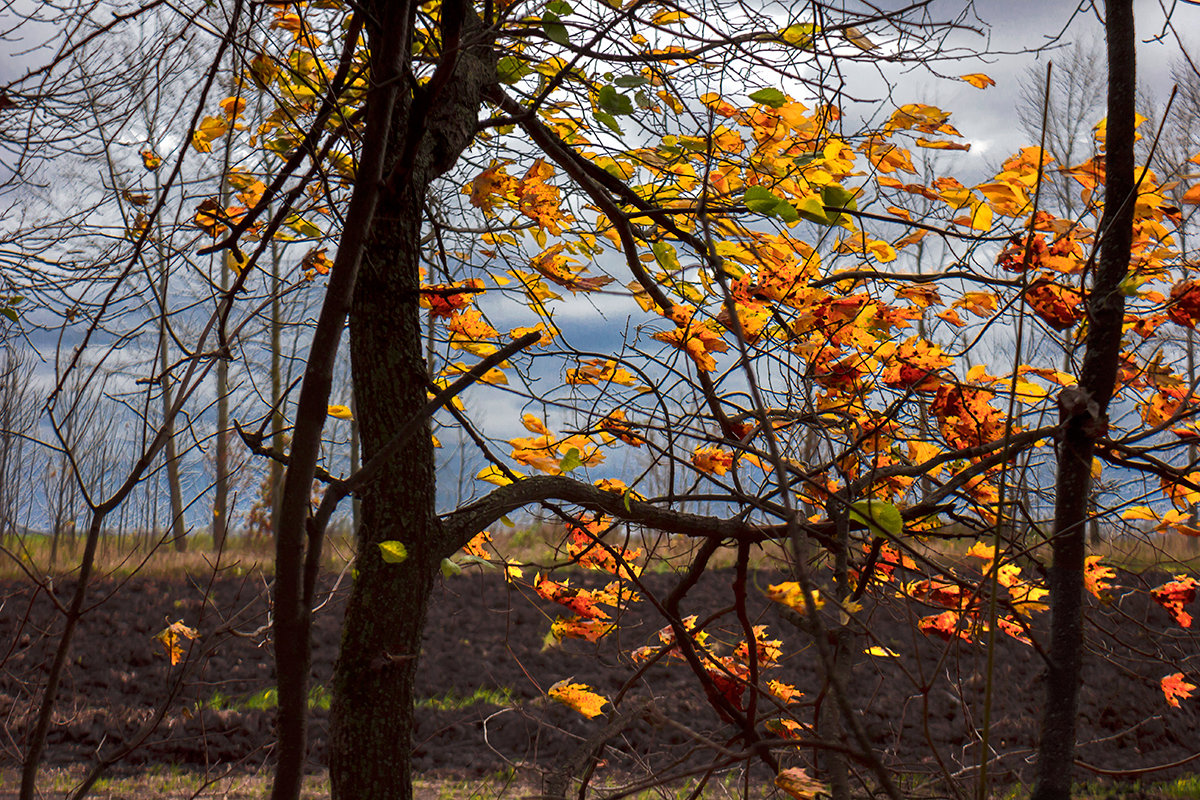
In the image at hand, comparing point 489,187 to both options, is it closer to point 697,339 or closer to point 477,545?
point 697,339

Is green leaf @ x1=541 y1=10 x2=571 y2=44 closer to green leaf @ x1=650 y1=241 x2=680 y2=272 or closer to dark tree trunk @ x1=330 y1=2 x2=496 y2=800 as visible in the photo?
dark tree trunk @ x1=330 y1=2 x2=496 y2=800

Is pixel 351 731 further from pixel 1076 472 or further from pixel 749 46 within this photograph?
pixel 749 46

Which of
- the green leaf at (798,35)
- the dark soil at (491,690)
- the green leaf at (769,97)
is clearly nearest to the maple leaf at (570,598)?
the green leaf at (769,97)

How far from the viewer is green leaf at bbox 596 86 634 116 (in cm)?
148

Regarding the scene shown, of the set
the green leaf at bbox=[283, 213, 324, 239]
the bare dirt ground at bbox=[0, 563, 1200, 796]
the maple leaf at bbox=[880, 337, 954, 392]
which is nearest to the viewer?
the maple leaf at bbox=[880, 337, 954, 392]

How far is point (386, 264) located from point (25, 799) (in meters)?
1.44

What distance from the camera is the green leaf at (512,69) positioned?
2105 millimetres

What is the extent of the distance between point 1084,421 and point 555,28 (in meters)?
1.22

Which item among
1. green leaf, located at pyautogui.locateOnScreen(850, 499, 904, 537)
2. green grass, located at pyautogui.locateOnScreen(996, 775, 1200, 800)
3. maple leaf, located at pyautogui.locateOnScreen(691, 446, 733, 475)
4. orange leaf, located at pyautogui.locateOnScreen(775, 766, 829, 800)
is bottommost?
green grass, located at pyautogui.locateOnScreen(996, 775, 1200, 800)

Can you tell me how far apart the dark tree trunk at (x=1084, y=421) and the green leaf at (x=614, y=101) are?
34.6 inches

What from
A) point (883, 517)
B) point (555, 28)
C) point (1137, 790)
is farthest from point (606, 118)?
Result: point (1137, 790)

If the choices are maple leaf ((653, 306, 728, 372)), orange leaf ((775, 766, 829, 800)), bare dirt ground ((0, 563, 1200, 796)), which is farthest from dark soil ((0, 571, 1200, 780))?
orange leaf ((775, 766, 829, 800))

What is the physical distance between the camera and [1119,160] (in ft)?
4.43

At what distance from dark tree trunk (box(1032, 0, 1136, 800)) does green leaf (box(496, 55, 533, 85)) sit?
4.48 feet
